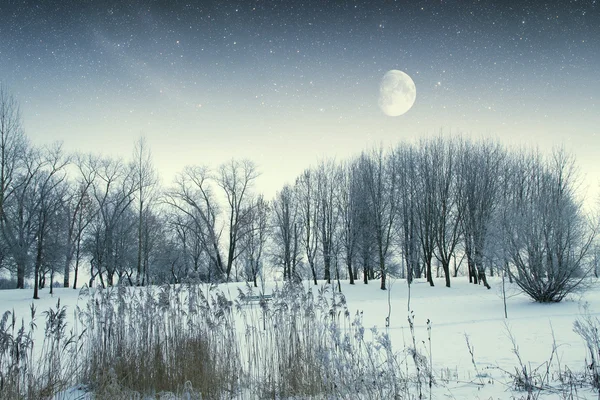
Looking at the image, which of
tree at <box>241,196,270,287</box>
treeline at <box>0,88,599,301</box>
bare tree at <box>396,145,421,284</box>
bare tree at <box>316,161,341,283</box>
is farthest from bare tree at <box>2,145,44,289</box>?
bare tree at <box>396,145,421,284</box>

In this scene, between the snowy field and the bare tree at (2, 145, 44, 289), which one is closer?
the snowy field

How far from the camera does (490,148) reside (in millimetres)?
27453

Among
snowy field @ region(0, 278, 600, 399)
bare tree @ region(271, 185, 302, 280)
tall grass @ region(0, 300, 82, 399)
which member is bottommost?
snowy field @ region(0, 278, 600, 399)

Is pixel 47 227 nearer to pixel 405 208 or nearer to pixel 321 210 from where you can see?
pixel 321 210

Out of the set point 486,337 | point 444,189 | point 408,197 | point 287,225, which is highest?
point 444,189

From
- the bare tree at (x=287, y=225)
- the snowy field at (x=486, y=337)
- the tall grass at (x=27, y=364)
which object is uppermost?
the bare tree at (x=287, y=225)

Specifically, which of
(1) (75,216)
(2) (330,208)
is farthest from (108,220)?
(2) (330,208)

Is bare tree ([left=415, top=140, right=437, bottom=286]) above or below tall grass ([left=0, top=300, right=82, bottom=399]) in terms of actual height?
above

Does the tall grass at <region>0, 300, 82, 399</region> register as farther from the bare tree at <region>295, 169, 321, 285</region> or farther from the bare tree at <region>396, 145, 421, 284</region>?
the bare tree at <region>295, 169, 321, 285</region>

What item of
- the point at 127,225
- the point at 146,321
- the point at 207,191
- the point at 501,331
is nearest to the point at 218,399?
the point at 146,321

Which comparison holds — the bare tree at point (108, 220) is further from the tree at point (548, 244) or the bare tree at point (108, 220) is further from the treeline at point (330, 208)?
the tree at point (548, 244)

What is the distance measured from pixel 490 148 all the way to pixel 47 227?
30.9 m

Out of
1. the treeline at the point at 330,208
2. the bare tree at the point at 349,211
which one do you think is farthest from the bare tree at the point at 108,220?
the bare tree at the point at 349,211

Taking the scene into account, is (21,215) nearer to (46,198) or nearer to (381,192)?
(46,198)
